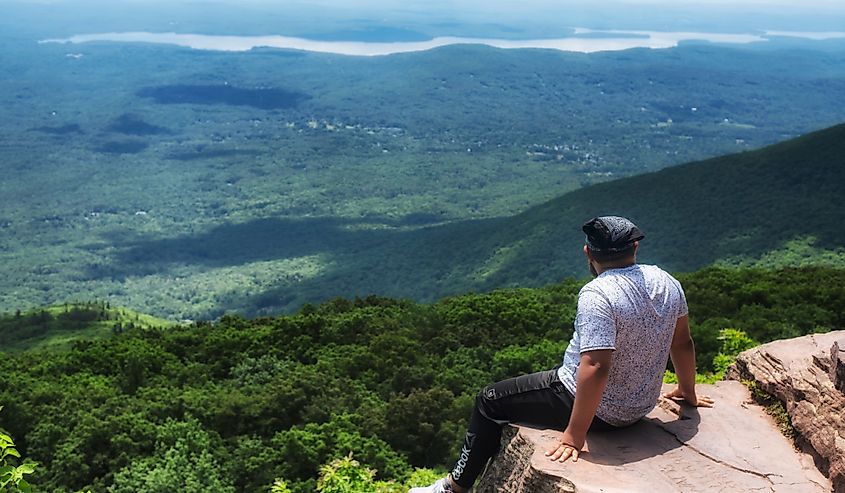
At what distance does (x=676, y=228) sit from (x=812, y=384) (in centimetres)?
6228

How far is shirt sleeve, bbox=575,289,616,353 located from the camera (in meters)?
5.71

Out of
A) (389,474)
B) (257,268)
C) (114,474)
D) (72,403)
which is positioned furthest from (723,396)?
(257,268)

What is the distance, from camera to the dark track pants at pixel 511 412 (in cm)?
628

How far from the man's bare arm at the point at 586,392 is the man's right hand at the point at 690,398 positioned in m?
1.62

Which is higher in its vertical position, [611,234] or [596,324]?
[611,234]

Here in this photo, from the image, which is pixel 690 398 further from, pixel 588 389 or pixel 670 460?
pixel 588 389

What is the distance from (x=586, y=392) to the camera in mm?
5738

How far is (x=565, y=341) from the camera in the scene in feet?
60.6

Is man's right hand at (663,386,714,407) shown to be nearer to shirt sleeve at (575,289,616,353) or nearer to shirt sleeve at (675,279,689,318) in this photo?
shirt sleeve at (675,279,689,318)

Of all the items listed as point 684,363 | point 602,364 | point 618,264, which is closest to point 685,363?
point 684,363

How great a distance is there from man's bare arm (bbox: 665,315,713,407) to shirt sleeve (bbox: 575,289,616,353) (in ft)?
3.54

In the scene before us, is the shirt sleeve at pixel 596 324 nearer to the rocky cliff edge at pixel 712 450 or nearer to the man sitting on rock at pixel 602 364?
the man sitting on rock at pixel 602 364

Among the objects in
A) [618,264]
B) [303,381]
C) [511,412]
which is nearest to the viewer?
[618,264]

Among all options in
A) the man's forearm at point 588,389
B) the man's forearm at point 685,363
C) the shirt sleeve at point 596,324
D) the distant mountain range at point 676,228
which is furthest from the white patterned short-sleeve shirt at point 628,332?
the distant mountain range at point 676,228
